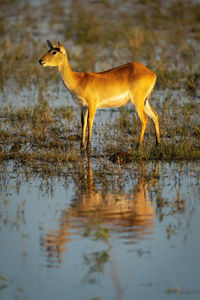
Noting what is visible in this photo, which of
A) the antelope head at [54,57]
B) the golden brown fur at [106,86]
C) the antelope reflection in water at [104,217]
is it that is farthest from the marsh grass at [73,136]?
the antelope reflection in water at [104,217]

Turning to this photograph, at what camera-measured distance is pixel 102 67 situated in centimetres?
1493

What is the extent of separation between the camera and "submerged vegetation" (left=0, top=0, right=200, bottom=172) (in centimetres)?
916

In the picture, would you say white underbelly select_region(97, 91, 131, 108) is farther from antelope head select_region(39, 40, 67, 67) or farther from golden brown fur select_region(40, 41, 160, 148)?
antelope head select_region(39, 40, 67, 67)

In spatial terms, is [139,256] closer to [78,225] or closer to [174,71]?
[78,225]

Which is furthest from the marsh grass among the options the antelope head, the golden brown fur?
the antelope head

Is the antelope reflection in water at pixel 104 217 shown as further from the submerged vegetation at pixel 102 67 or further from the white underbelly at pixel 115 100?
the white underbelly at pixel 115 100

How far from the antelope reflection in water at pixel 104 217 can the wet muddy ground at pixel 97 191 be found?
1 cm

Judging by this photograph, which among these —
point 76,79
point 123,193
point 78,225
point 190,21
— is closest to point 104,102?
point 76,79

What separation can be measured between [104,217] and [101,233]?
0.55m

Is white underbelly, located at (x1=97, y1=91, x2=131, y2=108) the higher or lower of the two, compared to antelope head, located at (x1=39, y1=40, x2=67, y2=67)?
lower

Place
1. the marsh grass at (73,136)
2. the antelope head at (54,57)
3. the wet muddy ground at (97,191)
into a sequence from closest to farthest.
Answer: the wet muddy ground at (97,191) < the marsh grass at (73,136) < the antelope head at (54,57)

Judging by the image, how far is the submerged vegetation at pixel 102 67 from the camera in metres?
9.16

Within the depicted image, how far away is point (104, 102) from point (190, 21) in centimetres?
1256

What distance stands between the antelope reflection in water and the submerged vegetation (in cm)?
134
